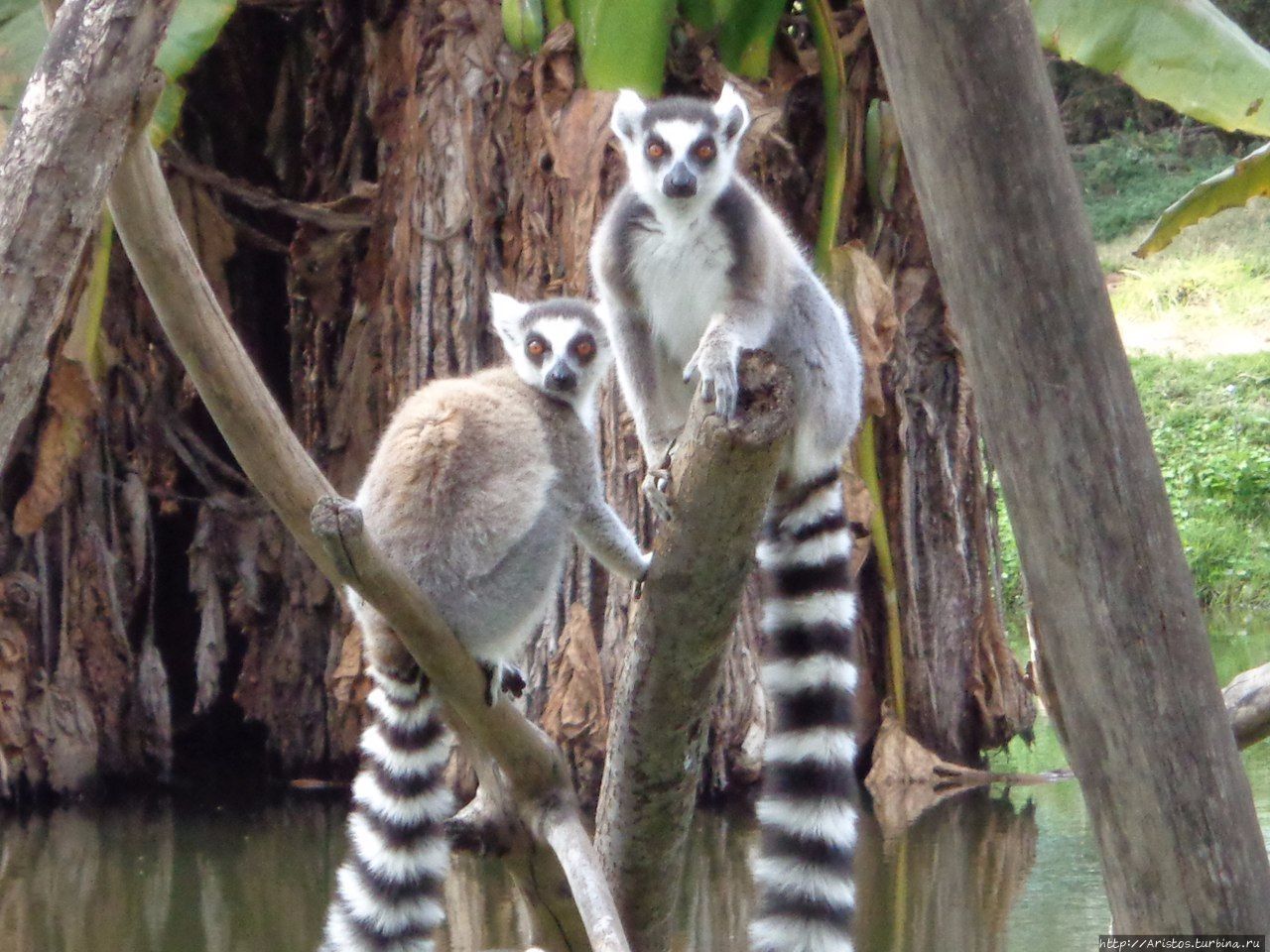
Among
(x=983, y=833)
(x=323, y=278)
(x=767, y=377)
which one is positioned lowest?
(x=983, y=833)

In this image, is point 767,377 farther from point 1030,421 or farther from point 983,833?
point 983,833

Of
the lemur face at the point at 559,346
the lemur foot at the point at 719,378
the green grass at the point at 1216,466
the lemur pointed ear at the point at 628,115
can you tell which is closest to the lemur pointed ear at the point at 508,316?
the lemur face at the point at 559,346

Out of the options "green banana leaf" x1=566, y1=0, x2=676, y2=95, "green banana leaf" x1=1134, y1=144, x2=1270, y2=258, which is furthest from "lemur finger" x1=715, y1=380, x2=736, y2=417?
"green banana leaf" x1=566, y1=0, x2=676, y2=95

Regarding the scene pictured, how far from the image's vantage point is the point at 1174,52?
5.50 meters

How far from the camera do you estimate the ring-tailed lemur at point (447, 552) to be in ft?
10.3

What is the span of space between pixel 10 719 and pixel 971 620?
4433 mm

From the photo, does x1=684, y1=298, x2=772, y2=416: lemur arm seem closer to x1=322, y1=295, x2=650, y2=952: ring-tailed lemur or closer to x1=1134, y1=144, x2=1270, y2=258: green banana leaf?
x1=322, y1=295, x2=650, y2=952: ring-tailed lemur

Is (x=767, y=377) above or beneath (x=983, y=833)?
above

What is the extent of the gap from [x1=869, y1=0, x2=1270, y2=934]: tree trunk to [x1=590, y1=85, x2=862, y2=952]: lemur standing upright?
0.74 m

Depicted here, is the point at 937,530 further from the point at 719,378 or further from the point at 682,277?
the point at 719,378

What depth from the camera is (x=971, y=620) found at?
692 cm

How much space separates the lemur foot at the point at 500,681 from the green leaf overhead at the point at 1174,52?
350cm

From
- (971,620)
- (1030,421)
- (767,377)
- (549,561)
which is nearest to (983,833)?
(971,620)

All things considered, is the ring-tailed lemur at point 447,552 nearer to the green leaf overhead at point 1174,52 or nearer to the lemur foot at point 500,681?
the lemur foot at point 500,681
